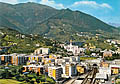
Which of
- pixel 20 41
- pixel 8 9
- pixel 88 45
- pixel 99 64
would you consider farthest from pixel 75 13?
pixel 99 64

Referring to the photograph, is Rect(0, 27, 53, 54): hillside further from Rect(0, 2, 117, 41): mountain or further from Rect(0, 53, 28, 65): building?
Rect(0, 2, 117, 41): mountain

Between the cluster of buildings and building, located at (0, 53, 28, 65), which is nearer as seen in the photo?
the cluster of buildings

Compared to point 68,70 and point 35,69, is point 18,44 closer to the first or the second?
point 35,69

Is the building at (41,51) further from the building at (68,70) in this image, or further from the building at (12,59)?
the building at (68,70)

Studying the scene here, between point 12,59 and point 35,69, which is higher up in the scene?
point 12,59

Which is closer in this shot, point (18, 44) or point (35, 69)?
point (35, 69)

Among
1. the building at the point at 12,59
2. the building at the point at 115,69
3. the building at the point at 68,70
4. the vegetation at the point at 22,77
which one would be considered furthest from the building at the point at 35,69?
the building at the point at 115,69

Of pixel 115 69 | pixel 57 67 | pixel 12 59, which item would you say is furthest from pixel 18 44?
pixel 115 69

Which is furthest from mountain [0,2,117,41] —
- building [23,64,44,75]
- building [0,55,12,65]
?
building [23,64,44,75]

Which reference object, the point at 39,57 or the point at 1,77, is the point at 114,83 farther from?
the point at 39,57
